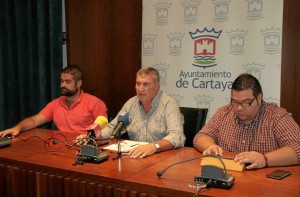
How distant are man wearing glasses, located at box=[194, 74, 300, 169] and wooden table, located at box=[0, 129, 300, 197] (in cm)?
12

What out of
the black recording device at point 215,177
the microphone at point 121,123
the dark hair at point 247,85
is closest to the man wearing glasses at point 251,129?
the dark hair at point 247,85

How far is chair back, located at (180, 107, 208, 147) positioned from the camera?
294 cm

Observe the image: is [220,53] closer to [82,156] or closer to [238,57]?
[238,57]

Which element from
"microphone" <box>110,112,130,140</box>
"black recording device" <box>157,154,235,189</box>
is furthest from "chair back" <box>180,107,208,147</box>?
"black recording device" <box>157,154,235,189</box>

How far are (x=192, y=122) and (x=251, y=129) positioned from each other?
24.2 inches

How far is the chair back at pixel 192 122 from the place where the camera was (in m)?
2.94

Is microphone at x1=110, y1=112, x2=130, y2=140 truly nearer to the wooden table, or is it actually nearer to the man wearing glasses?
the wooden table

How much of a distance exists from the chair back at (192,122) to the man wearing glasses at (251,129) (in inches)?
12.6

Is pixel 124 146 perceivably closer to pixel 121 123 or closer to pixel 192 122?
pixel 121 123

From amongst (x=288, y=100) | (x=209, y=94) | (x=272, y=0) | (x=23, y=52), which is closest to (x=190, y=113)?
(x=209, y=94)


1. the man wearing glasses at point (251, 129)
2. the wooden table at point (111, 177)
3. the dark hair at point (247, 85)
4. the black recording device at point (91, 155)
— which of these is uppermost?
the dark hair at point (247, 85)

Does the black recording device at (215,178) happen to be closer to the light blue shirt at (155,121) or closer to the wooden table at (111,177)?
the wooden table at (111,177)

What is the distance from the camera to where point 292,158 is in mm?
2092

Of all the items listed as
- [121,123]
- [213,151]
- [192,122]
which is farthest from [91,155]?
[192,122]
